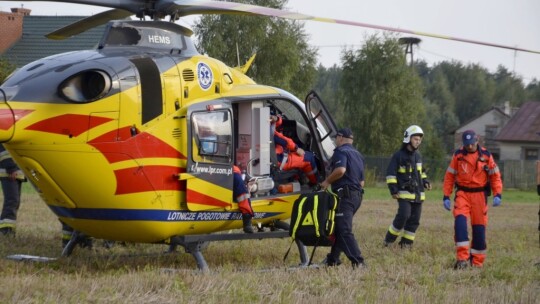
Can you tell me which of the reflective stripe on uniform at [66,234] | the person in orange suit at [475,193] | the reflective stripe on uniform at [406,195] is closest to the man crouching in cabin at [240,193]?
the reflective stripe on uniform at [66,234]

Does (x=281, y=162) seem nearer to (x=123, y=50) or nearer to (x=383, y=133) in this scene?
(x=123, y=50)

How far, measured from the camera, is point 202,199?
10125mm

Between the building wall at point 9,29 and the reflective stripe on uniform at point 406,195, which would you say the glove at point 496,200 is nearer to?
the reflective stripe on uniform at point 406,195

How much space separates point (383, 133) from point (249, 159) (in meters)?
45.1

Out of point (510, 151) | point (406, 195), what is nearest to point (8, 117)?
point (406, 195)

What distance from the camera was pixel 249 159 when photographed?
36.8 feet

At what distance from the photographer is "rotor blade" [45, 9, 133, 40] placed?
35.3ft

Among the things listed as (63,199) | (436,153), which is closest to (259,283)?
(63,199)

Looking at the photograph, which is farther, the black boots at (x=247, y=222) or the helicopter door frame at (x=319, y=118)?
the helicopter door frame at (x=319, y=118)

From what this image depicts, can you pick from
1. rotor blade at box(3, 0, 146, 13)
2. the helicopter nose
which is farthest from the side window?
the helicopter nose

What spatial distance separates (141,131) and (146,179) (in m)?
0.54

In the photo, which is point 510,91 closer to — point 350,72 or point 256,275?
point 350,72

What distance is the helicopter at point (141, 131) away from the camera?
362 inches

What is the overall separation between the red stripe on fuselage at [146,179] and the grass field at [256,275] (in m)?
0.92
